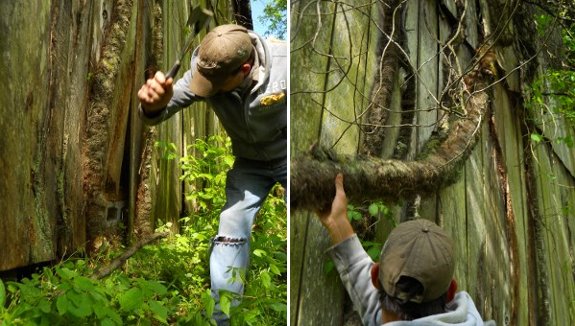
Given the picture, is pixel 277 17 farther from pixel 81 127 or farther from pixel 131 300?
pixel 81 127

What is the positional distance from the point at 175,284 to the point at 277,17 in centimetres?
135

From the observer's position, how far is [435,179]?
1447mm

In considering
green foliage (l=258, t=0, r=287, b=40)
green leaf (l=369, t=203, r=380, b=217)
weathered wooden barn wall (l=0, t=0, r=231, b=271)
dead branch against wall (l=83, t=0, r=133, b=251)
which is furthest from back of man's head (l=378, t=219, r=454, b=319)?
dead branch against wall (l=83, t=0, r=133, b=251)

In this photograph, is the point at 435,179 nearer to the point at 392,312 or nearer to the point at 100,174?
the point at 392,312

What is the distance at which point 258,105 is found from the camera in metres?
1.58

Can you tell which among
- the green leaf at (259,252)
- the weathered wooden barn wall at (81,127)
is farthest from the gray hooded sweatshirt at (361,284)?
the weathered wooden barn wall at (81,127)

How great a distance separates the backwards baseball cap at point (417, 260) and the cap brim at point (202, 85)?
66 centimetres

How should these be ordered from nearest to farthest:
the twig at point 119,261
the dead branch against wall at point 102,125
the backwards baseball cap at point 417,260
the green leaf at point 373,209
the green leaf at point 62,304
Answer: the backwards baseball cap at point 417,260, the green leaf at point 373,209, the green leaf at point 62,304, the twig at point 119,261, the dead branch against wall at point 102,125

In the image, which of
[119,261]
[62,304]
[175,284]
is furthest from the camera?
[175,284]

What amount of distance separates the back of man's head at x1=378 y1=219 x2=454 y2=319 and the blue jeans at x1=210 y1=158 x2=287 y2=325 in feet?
2.32

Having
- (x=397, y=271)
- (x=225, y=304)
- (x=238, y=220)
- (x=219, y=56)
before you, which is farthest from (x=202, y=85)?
(x=397, y=271)

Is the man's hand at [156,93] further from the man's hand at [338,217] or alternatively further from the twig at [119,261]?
the twig at [119,261]

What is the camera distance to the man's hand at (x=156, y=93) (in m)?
1.47

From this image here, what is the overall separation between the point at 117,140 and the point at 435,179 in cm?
159
